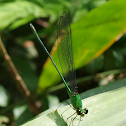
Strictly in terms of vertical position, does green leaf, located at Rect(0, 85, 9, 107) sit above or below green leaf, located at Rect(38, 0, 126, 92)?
below

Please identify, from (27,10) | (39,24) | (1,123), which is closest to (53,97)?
Answer: (1,123)

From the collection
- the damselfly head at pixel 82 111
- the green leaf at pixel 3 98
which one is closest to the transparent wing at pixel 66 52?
the damselfly head at pixel 82 111

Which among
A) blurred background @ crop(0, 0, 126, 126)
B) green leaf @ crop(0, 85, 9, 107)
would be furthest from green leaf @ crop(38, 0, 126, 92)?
green leaf @ crop(0, 85, 9, 107)

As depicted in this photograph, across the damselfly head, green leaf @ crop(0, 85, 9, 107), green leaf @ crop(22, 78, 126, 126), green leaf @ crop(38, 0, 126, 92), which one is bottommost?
green leaf @ crop(0, 85, 9, 107)

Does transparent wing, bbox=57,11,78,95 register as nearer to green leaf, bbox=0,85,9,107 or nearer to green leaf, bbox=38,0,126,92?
green leaf, bbox=38,0,126,92

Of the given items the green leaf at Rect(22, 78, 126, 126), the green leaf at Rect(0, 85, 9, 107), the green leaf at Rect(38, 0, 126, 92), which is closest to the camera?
the green leaf at Rect(22, 78, 126, 126)

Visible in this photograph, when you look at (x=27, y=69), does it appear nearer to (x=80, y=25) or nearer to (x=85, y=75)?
(x=85, y=75)

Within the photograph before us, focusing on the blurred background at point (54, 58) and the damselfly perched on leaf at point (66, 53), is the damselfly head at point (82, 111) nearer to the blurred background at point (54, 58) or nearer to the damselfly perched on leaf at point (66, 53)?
the damselfly perched on leaf at point (66, 53)

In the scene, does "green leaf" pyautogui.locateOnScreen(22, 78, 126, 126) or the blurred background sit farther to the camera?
the blurred background
